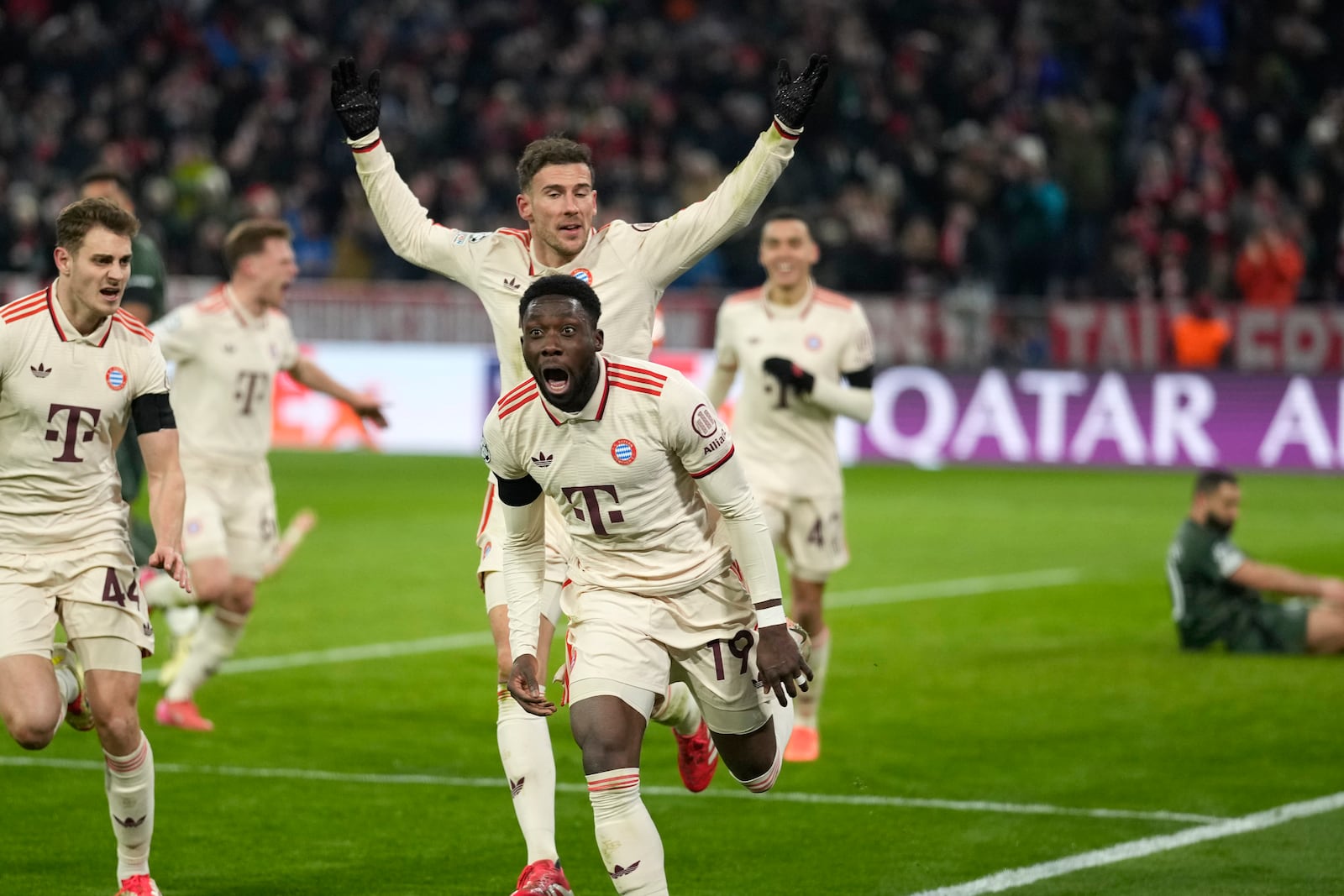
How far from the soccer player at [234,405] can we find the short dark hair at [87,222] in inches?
131

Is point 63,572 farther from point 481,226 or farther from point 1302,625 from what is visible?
point 481,226

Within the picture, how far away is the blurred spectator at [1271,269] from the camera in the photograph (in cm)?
2255

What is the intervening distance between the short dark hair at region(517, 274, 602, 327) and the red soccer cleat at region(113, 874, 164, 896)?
230 cm

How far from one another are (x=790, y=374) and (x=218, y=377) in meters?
2.95

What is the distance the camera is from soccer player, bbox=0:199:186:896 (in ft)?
21.9

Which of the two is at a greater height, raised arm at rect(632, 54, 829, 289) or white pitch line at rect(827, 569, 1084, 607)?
raised arm at rect(632, 54, 829, 289)

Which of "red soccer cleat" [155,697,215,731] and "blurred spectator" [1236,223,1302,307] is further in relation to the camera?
"blurred spectator" [1236,223,1302,307]

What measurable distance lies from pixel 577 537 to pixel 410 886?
58.9 inches

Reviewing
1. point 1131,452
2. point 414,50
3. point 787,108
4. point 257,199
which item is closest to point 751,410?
point 787,108

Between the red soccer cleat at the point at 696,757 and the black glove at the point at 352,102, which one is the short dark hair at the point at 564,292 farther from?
the red soccer cleat at the point at 696,757

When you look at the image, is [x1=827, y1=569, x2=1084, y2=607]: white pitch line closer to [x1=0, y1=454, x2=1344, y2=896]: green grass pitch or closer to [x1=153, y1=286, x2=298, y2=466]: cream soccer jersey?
[x1=0, y1=454, x2=1344, y2=896]: green grass pitch

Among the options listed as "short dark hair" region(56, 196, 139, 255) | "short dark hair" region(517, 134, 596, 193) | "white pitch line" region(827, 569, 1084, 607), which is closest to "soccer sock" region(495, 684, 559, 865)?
"short dark hair" region(517, 134, 596, 193)

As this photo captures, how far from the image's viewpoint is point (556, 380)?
5871 mm

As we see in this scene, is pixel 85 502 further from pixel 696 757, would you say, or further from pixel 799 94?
pixel 799 94
